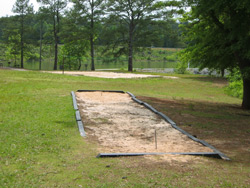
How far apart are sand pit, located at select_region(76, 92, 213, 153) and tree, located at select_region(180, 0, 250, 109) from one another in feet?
13.1

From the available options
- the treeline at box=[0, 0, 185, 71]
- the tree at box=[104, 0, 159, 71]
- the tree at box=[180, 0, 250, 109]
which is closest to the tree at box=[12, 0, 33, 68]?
the treeline at box=[0, 0, 185, 71]

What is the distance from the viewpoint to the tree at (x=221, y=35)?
35.2 ft

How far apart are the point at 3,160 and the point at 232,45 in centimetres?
885

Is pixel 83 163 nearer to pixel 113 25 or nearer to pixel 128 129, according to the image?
pixel 128 129

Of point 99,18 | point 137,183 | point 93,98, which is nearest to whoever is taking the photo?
point 137,183

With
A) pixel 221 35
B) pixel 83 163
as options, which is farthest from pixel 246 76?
pixel 83 163

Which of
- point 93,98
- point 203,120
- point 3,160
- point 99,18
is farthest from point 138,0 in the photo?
point 3,160

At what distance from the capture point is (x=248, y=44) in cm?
1061

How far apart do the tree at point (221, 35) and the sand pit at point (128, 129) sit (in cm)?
399

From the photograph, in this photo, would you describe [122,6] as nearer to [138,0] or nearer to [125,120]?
[138,0]

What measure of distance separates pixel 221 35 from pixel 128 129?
259 inches

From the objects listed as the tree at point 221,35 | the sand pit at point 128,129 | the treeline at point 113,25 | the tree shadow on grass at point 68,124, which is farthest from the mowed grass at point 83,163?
the treeline at point 113,25

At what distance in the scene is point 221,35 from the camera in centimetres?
1208

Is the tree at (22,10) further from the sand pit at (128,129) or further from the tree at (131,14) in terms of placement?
the sand pit at (128,129)
